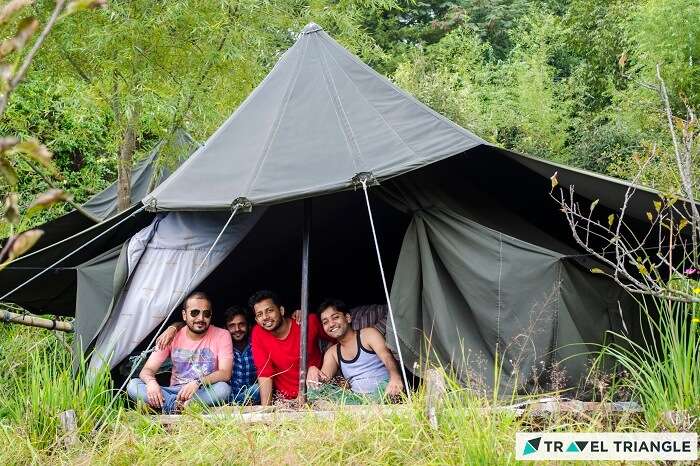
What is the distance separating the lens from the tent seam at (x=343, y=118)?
4.47 m

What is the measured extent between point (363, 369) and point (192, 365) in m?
0.96

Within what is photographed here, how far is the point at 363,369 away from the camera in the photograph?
4789 mm

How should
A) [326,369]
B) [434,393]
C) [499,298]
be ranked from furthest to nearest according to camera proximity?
1. [326,369]
2. [499,298]
3. [434,393]

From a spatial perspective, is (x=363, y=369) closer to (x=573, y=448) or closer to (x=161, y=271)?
(x=161, y=271)

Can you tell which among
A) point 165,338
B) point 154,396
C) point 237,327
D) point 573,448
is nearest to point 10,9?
point 573,448

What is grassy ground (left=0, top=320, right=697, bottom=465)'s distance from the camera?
317cm

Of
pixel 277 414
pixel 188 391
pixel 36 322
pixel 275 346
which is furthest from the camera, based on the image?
pixel 36 322

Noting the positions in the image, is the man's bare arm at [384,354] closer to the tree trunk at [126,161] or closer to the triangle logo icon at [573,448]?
the triangle logo icon at [573,448]

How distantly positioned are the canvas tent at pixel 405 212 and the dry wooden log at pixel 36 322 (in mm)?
1260

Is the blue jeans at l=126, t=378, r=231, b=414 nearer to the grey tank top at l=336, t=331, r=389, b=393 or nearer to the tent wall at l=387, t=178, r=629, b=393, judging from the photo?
the grey tank top at l=336, t=331, r=389, b=393

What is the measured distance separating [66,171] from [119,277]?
6.42m

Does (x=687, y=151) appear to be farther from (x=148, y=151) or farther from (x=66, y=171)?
(x=66, y=171)

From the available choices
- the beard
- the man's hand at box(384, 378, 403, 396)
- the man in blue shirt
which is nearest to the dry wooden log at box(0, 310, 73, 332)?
the man in blue shirt

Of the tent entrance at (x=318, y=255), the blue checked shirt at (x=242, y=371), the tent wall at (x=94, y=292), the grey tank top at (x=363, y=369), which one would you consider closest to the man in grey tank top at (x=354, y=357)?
the grey tank top at (x=363, y=369)
